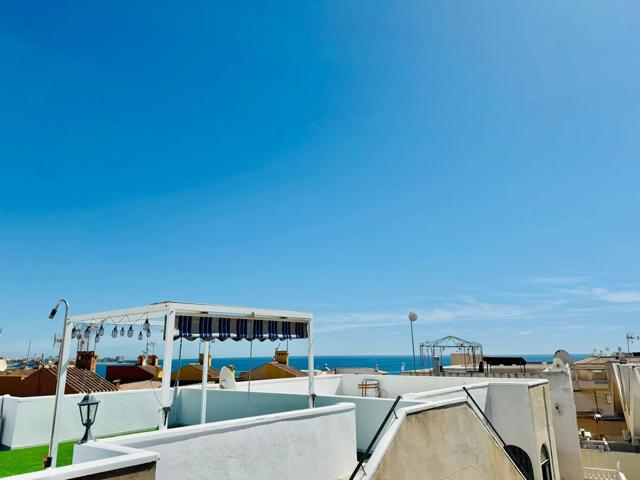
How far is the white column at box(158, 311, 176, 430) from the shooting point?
304 inches

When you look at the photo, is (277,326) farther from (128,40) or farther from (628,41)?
(628,41)

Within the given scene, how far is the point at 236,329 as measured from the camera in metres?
9.73

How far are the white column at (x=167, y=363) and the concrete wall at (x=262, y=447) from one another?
8.58ft

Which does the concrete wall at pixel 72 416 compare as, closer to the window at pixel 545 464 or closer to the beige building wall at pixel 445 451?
the beige building wall at pixel 445 451

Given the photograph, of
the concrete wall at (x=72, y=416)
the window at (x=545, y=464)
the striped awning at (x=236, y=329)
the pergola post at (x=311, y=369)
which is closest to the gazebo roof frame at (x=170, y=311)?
the striped awning at (x=236, y=329)

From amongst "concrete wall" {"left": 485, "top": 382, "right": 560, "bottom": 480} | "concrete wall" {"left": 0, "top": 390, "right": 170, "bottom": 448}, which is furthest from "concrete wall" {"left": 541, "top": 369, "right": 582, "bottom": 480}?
"concrete wall" {"left": 0, "top": 390, "right": 170, "bottom": 448}

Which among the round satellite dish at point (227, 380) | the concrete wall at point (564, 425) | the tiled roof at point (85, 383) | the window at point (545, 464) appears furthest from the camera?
the concrete wall at point (564, 425)

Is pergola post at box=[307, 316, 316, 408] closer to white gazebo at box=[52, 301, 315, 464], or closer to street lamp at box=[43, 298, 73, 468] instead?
white gazebo at box=[52, 301, 315, 464]

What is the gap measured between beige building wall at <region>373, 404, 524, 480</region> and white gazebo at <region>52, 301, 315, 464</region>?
8.50 feet

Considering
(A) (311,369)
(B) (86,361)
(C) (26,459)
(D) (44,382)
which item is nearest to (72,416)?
(C) (26,459)

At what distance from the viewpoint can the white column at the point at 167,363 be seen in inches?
304

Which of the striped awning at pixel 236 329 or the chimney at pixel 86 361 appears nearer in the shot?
the striped awning at pixel 236 329

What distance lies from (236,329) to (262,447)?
162 inches

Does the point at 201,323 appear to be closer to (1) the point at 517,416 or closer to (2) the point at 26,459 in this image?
(2) the point at 26,459
